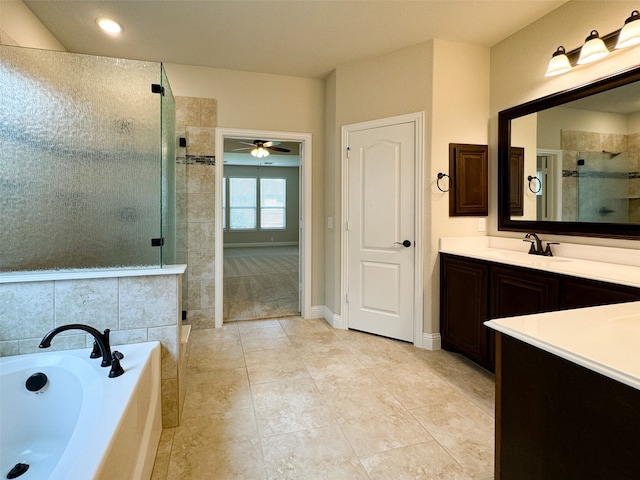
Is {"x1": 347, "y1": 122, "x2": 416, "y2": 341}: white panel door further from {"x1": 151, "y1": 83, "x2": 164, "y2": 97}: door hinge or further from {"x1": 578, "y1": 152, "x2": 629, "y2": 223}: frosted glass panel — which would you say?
{"x1": 151, "y1": 83, "x2": 164, "y2": 97}: door hinge

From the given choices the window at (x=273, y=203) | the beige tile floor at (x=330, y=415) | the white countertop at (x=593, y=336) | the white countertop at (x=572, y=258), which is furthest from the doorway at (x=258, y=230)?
the white countertop at (x=593, y=336)

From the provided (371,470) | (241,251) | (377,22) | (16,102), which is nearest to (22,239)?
(16,102)

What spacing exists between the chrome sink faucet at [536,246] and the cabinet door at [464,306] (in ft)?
1.44

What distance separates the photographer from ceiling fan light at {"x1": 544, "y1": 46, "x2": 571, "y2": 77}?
230 cm

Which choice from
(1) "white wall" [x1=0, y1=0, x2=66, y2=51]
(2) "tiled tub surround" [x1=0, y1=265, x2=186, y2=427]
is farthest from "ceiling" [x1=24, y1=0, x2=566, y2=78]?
(2) "tiled tub surround" [x1=0, y1=265, x2=186, y2=427]

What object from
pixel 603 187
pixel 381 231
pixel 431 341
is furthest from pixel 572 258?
pixel 381 231

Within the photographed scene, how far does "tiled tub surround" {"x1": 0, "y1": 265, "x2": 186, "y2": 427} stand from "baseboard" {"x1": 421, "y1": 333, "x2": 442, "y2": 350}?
6.78ft

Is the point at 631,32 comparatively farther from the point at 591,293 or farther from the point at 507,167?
the point at 591,293

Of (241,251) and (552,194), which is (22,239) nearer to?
(552,194)

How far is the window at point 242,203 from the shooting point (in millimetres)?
10508

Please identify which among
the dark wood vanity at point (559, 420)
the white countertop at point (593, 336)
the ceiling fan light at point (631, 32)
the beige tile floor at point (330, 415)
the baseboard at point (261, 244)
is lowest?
the beige tile floor at point (330, 415)

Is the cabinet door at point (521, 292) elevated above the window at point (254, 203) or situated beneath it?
situated beneath

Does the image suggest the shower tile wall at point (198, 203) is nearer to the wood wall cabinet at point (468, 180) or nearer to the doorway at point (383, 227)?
the doorway at point (383, 227)

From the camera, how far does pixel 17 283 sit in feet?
5.39
